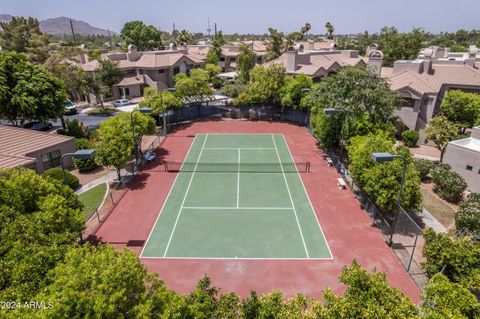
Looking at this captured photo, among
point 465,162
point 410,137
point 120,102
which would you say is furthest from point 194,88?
point 465,162

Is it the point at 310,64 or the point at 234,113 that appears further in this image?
the point at 310,64

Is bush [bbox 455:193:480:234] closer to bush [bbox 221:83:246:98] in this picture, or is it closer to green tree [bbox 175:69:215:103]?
green tree [bbox 175:69:215:103]

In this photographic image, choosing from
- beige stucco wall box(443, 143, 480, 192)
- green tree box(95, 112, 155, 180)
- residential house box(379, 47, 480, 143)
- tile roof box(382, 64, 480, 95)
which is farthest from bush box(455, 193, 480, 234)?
green tree box(95, 112, 155, 180)

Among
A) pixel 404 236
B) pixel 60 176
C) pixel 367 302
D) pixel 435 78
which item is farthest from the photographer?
pixel 435 78

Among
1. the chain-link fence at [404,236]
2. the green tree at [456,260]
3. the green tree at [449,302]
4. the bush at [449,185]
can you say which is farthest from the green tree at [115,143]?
the bush at [449,185]

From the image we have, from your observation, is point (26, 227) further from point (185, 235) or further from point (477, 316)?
point (477, 316)

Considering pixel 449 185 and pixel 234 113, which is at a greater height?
pixel 234 113

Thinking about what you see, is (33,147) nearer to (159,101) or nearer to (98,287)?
(159,101)
